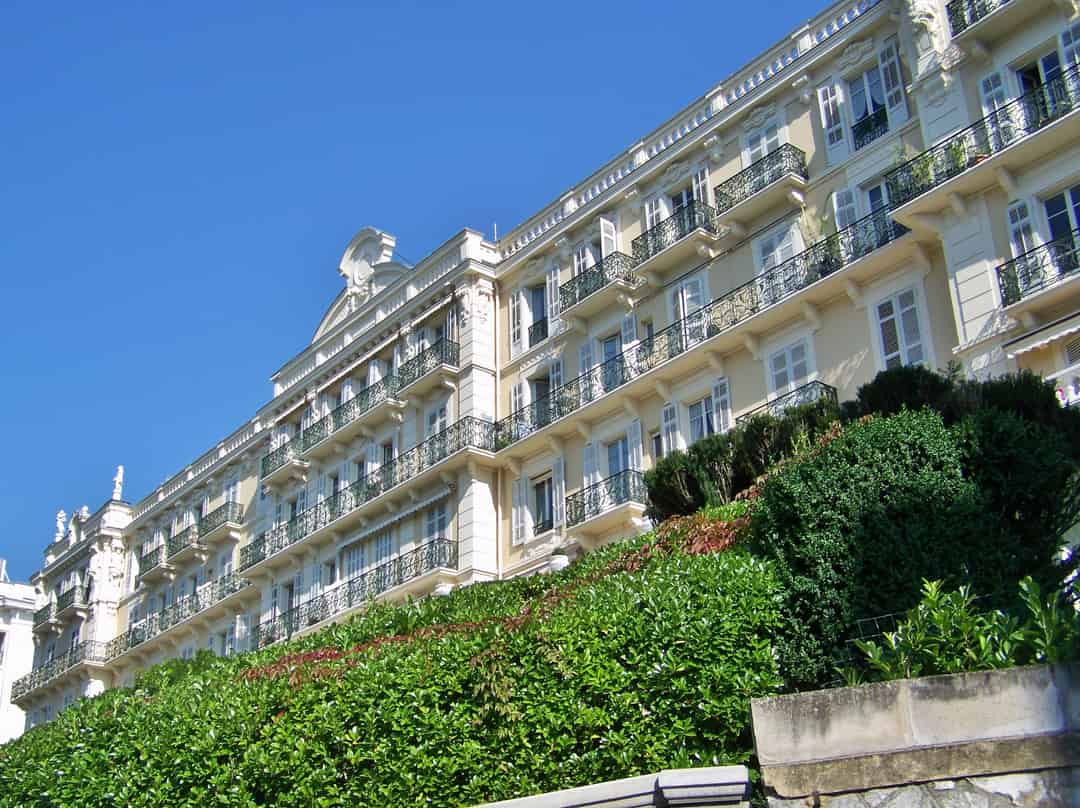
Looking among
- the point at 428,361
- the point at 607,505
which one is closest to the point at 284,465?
the point at 428,361

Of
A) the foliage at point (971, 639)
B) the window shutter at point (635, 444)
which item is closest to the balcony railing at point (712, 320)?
the window shutter at point (635, 444)

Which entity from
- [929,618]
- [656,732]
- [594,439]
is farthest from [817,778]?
[594,439]

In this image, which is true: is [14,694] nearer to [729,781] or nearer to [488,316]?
[488,316]

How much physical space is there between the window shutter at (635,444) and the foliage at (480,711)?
1191cm

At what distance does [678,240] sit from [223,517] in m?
22.4

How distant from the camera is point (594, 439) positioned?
30609mm

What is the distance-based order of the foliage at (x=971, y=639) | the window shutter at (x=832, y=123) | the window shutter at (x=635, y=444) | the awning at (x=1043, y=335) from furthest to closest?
the window shutter at (x=635, y=444), the window shutter at (x=832, y=123), the awning at (x=1043, y=335), the foliage at (x=971, y=639)

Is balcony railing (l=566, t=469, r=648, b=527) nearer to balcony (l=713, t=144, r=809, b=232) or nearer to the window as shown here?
balcony (l=713, t=144, r=809, b=232)

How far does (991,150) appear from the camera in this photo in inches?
914

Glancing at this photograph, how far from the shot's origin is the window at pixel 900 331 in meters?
24.2

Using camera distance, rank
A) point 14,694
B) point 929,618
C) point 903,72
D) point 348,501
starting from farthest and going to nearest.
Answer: point 14,694
point 348,501
point 903,72
point 929,618

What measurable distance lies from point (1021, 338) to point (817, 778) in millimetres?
13719

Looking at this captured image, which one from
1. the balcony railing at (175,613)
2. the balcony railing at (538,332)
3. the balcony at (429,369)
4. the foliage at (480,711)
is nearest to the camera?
the foliage at (480,711)

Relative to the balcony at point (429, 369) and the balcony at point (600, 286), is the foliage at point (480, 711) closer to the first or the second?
the balcony at point (600, 286)
